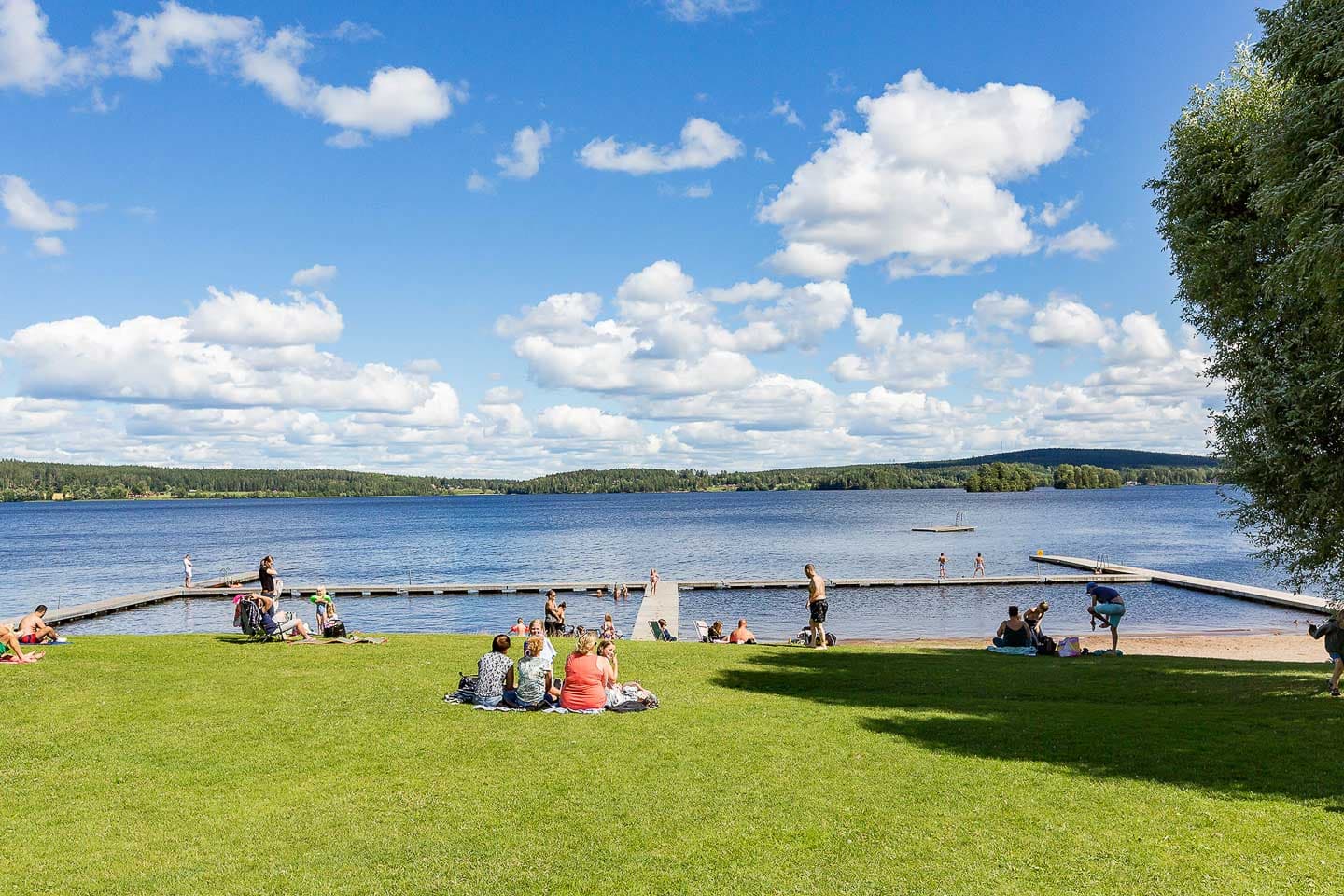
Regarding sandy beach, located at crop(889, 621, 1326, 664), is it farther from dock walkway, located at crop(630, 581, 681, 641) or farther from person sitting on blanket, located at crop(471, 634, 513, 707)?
person sitting on blanket, located at crop(471, 634, 513, 707)

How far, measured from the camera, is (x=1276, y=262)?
1503 centimetres

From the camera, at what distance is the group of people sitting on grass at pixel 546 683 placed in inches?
527

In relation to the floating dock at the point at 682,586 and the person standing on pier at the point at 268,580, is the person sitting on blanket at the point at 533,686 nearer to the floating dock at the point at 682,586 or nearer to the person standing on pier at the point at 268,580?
the person standing on pier at the point at 268,580

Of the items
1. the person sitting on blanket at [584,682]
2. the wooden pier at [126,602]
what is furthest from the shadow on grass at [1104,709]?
the wooden pier at [126,602]

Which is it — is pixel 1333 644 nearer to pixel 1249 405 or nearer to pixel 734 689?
pixel 1249 405

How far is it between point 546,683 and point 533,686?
0.23m

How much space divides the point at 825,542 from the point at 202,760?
9261 centimetres

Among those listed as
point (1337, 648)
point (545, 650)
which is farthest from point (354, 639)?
point (1337, 648)

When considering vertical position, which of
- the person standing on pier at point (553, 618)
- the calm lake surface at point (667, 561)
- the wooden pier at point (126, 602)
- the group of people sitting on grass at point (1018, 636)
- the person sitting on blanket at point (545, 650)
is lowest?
the calm lake surface at point (667, 561)

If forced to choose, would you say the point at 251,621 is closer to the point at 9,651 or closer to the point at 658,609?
the point at 9,651

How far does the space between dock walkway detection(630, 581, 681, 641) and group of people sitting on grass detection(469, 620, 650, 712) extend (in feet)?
61.3

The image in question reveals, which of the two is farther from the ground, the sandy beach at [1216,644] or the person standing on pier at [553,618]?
the person standing on pier at [553,618]

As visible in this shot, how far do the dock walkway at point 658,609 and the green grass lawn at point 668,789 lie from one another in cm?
1878

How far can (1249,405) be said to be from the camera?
1666 centimetres
